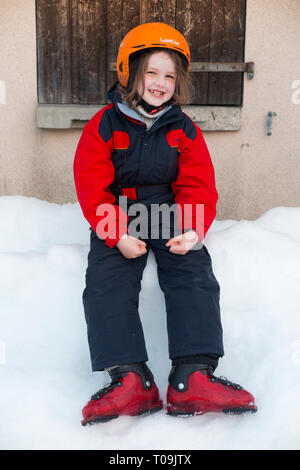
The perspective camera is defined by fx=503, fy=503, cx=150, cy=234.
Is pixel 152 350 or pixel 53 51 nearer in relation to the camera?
pixel 152 350

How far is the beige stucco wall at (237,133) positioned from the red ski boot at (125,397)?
1.99 metres

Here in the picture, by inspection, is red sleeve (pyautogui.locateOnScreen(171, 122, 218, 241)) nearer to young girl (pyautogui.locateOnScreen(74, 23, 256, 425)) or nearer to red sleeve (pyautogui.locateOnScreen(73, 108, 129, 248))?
young girl (pyautogui.locateOnScreen(74, 23, 256, 425))

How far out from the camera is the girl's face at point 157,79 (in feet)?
6.71

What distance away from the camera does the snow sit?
1.62 meters

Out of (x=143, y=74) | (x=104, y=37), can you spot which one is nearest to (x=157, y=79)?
(x=143, y=74)

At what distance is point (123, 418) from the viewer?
5.61 feet

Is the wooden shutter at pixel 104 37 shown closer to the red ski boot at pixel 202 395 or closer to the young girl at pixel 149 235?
the young girl at pixel 149 235

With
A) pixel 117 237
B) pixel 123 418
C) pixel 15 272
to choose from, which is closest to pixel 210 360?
pixel 123 418

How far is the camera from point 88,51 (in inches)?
130

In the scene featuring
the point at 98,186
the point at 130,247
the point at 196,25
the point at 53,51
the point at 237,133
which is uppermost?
the point at 196,25

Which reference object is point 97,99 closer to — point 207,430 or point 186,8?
point 186,8

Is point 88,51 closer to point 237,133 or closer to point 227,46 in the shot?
point 227,46

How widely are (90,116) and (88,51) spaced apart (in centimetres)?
44

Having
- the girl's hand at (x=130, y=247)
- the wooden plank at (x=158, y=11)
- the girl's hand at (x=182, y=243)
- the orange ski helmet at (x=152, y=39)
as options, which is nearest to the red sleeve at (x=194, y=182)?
the girl's hand at (x=182, y=243)
